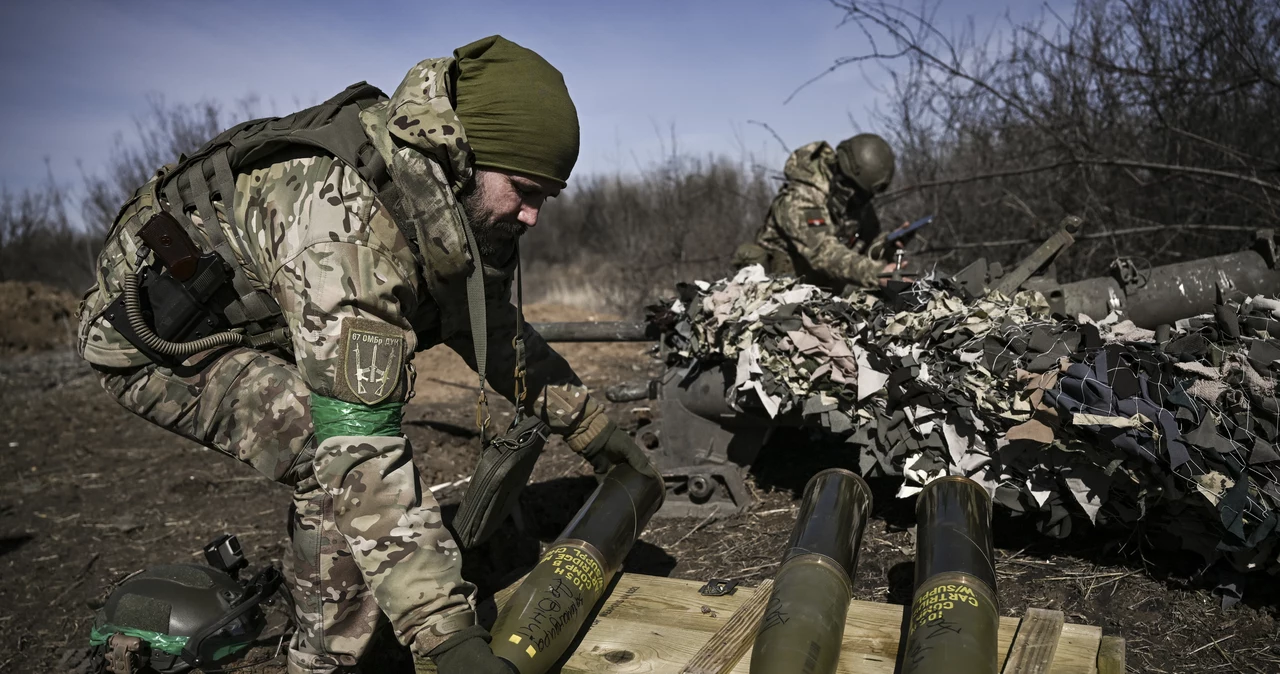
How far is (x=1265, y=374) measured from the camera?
2.55m

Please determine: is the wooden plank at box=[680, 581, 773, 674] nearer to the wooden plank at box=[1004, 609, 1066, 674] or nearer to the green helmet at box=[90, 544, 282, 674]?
the wooden plank at box=[1004, 609, 1066, 674]

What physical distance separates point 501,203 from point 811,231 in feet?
12.6

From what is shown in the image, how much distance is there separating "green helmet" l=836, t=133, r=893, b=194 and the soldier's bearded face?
13.2ft

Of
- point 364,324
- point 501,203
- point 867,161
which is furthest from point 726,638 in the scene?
point 867,161

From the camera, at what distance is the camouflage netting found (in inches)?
98.1

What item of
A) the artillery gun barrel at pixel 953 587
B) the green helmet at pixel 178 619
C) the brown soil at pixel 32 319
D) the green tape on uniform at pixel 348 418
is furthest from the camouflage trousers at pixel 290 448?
the brown soil at pixel 32 319

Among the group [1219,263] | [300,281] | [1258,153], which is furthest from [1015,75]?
[300,281]

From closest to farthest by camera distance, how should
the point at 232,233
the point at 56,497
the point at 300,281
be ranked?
the point at 300,281
the point at 232,233
the point at 56,497

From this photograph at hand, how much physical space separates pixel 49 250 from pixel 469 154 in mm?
26528

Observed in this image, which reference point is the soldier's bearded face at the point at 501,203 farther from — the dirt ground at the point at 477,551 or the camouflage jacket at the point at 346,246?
the dirt ground at the point at 477,551

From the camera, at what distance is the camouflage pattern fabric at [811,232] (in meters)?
5.70

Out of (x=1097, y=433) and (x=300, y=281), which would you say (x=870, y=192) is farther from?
(x=300, y=281)

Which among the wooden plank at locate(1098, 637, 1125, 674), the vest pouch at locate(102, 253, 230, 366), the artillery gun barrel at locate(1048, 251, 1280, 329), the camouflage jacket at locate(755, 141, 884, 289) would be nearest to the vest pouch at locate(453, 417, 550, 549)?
the vest pouch at locate(102, 253, 230, 366)

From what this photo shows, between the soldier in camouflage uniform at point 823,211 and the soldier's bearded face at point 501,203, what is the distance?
344cm
